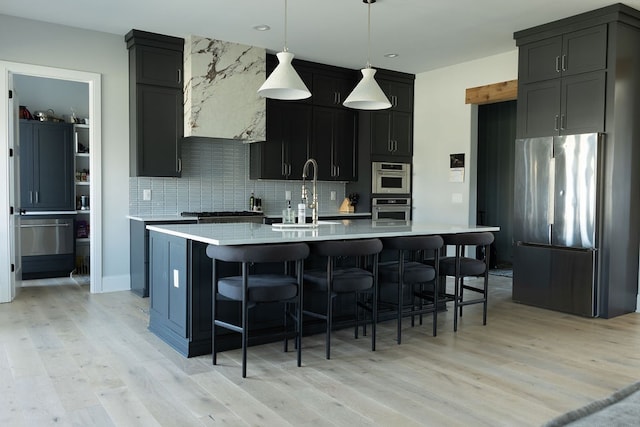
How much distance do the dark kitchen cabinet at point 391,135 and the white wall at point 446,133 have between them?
120 mm

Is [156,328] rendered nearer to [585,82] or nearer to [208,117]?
[208,117]

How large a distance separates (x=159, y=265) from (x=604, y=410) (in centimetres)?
337

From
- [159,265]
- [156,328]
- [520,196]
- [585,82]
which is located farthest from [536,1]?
[156,328]

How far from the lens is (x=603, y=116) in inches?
184

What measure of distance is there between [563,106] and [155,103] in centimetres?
423

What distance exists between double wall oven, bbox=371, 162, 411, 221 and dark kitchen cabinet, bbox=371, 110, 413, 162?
129mm

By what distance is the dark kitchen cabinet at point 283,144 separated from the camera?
6488 mm

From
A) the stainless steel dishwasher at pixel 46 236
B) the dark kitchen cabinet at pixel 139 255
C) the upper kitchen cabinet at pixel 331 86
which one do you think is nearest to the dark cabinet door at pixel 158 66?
Result: the dark kitchen cabinet at pixel 139 255

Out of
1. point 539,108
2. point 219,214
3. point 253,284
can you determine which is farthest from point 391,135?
point 253,284

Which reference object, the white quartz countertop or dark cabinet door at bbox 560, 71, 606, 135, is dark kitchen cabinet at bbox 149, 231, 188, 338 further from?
dark cabinet door at bbox 560, 71, 606, 135

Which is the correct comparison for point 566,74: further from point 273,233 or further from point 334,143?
point 273,233

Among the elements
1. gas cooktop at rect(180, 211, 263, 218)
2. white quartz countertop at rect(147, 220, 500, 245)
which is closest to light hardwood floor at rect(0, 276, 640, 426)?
white quartz countertop at rect(147, 220, 500, 245)

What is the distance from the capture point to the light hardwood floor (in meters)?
2.57

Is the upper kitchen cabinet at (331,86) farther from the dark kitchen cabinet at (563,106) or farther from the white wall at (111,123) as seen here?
the dark kitchen cabinet at (563,106)
